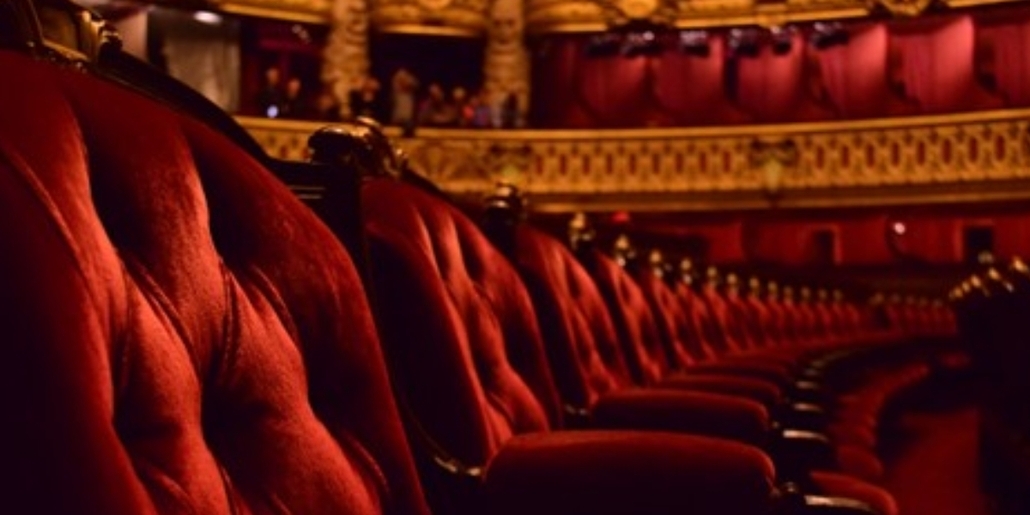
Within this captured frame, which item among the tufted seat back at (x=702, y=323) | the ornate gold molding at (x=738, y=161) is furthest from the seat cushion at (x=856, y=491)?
the ornate gold molding at (x=738, y=161)

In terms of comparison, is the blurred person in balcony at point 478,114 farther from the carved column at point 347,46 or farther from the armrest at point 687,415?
→ the armrest at point 687,415

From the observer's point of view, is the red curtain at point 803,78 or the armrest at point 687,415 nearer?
the armrest at point 687,415

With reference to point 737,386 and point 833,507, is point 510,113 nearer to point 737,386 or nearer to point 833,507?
point 737,386

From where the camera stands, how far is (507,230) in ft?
2.68

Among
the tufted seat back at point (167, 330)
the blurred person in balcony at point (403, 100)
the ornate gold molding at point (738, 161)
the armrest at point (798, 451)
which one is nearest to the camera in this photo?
the tufted seat back at point (167, 330)

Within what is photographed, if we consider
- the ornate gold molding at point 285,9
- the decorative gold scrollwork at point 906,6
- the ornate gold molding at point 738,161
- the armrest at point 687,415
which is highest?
the decorative gold scrollwork at point 906,6

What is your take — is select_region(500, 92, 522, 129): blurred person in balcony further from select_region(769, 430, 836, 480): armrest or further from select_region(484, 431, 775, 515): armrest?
select_region(484, 431, 775, 515): armrest

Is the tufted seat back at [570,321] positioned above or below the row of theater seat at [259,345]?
below

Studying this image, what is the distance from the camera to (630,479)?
478mm

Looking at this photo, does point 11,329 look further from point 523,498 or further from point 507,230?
point 507,230

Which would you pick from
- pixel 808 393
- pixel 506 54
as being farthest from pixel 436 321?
pixel 506 54

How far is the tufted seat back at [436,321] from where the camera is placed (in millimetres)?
538

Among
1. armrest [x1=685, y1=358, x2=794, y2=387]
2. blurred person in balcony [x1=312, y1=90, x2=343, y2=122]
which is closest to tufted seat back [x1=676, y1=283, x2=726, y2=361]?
armrest [x1=685, y1=358, x2=794, y2=387]

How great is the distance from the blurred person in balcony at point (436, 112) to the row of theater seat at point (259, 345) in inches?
189
